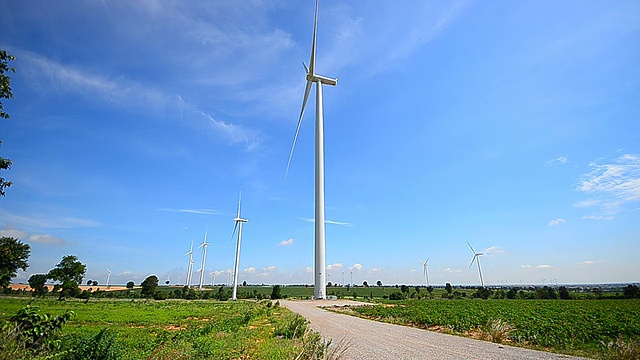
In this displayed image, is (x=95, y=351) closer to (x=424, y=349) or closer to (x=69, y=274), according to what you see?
(x=424, y=349)

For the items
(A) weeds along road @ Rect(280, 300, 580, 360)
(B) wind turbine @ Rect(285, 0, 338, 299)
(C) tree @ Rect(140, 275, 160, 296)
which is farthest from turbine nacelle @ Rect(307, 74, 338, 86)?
(C) tree @ Rect(140, 275, 160, 296)

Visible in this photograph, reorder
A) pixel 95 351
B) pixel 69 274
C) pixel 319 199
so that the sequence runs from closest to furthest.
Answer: pixel 95 351
pixel 319 199
pixel 69 274

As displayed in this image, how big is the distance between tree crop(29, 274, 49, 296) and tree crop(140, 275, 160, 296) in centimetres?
2789

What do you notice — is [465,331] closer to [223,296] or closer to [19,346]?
[19,346]

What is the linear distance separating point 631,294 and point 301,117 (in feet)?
371

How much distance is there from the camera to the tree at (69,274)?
9362 centimetres

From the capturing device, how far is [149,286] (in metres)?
110

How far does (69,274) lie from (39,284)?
20125 millimetres

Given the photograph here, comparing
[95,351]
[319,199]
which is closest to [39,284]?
[319,199]

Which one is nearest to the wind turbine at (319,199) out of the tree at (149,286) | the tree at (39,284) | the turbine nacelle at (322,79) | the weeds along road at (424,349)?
the turbine nacelle at (322,79)

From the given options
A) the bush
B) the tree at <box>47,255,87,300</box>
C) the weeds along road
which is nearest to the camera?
the bush

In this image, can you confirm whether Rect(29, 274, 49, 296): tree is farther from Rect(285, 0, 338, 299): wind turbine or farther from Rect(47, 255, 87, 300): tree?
Rect(285, 0, 338, 299): wind turbine

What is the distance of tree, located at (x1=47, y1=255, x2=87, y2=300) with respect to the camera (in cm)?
9362

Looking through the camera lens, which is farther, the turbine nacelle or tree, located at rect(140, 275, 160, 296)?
tree, located at rect(140, 275, 160, 296)
